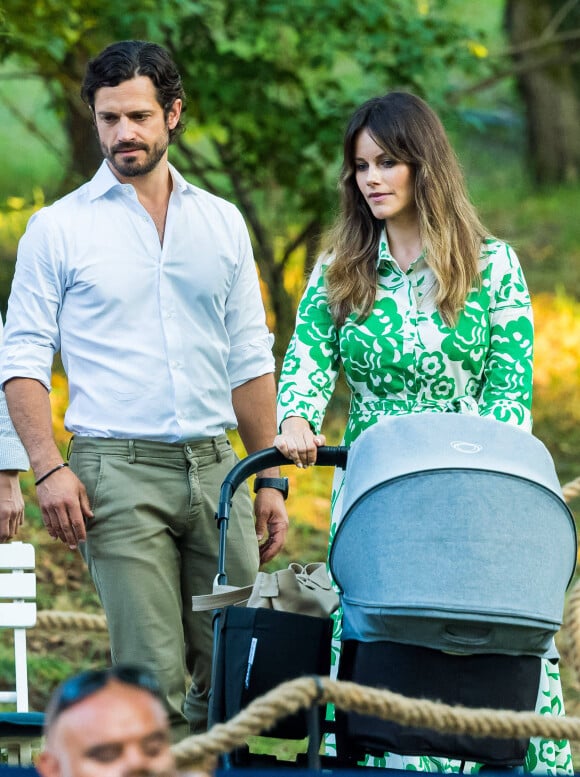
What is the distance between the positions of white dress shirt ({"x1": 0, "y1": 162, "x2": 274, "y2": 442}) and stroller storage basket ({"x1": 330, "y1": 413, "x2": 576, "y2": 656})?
859 mm

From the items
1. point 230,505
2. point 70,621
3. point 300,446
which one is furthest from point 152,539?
point 70,621

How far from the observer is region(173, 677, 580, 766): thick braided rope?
2.17 m

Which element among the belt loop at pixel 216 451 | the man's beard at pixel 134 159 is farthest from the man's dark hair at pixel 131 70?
the belt loop at pixel 216 451

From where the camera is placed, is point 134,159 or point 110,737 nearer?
point 110,737

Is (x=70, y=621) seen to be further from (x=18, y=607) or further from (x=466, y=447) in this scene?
(x=466, y=447)

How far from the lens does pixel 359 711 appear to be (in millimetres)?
2344

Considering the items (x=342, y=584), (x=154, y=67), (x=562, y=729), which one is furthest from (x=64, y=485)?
(x=562, y=729)

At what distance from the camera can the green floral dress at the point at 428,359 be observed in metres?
3.33

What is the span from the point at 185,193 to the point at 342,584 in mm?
1344

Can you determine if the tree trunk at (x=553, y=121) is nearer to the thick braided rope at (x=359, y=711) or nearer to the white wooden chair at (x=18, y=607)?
the white wooden chair at (x=18, y=607)

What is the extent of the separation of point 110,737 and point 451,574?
110cm

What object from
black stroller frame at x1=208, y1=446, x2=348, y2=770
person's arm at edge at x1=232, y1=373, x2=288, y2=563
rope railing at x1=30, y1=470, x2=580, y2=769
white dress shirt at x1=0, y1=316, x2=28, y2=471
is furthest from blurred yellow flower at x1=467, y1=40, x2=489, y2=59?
rope railing at x1=30, y1=470, x2=580, y2=769

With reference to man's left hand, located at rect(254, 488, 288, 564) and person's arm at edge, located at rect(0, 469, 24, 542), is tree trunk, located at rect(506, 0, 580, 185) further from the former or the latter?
person's arm at edge, located at rect(0, 469, 24, 542)

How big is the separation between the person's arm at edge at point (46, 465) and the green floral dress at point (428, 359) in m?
0.55
